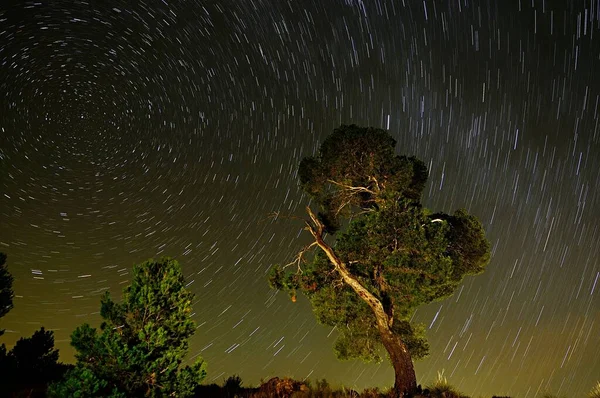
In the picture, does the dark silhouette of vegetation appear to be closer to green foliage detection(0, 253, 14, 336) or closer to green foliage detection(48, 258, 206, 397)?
green foliage detection(48, 258, 206, 397)

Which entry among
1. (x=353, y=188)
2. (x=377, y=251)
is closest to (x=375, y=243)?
(x=377, y=251)

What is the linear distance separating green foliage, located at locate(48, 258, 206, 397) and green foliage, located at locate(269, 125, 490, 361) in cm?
573

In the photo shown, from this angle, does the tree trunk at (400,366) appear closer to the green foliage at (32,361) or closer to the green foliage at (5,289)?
the green foliage at (32,361)

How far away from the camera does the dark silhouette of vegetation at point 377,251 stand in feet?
42.4

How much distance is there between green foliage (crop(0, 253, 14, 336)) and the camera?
16297 mm

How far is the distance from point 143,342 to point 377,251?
787 centimetres

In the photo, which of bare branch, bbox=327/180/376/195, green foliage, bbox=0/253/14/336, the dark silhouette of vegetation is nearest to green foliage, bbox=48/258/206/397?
the dark silhouette of vegetation

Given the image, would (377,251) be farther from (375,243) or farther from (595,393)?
(595,393)

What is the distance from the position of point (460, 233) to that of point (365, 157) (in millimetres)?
4856

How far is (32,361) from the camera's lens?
14484mm

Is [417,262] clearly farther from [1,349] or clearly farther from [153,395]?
[1,349]

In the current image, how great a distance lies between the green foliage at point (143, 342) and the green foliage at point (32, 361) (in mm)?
6437

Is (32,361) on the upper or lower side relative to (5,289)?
lower

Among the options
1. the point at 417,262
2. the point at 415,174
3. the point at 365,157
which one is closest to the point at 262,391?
the point at 417,262
